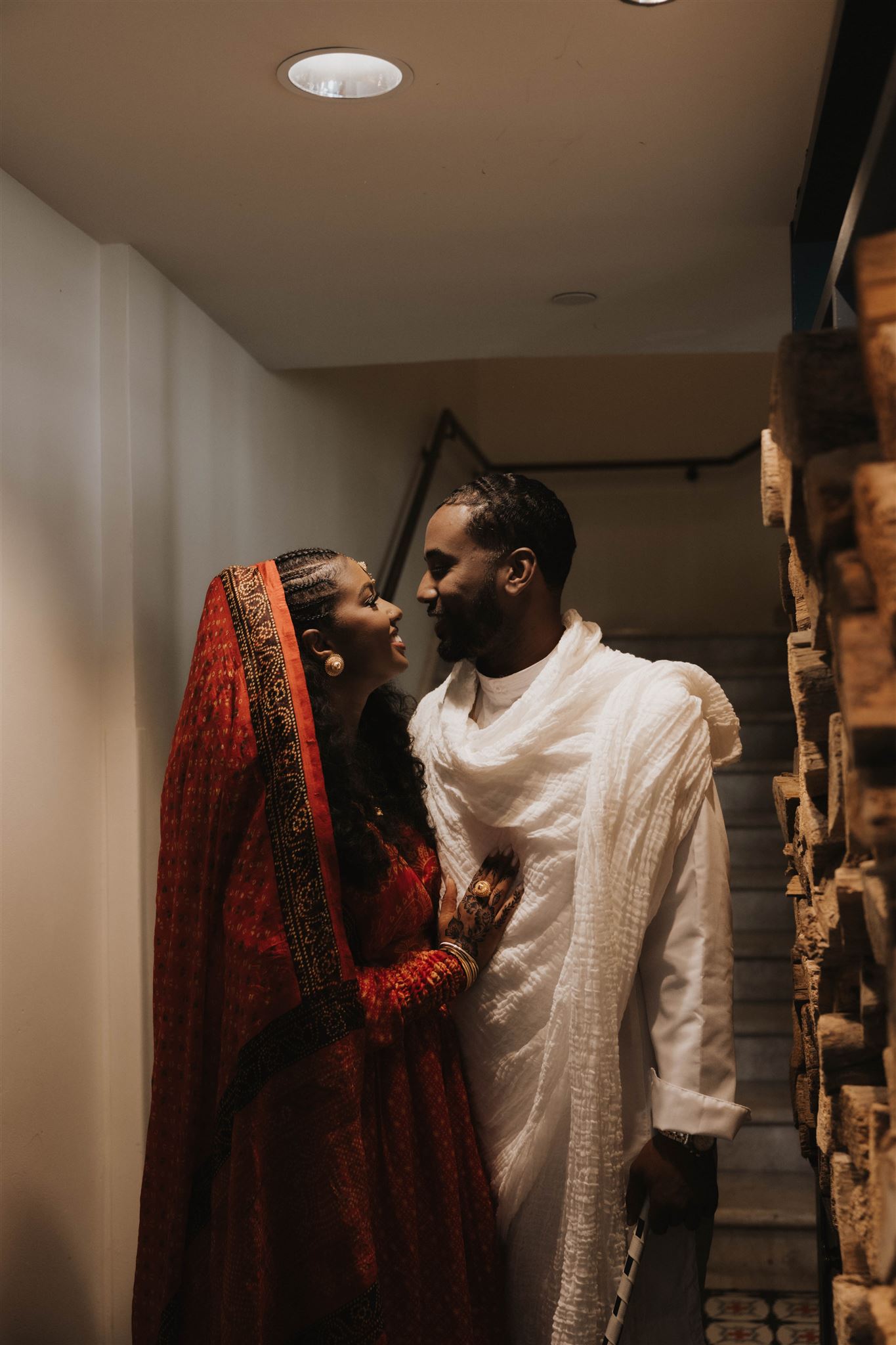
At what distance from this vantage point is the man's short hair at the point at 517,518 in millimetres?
2141

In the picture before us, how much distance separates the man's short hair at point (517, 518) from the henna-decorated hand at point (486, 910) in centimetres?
54

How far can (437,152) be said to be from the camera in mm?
2035

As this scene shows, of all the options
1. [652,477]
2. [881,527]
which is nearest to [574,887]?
[881,527]

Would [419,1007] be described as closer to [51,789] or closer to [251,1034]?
[251,1034]

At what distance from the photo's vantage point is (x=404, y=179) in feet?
7.02

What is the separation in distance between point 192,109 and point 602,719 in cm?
118

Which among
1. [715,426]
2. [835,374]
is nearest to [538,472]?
[715,426]

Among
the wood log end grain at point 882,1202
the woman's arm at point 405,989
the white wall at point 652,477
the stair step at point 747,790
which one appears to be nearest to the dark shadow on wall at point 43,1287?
the woman's arm at point 405,989

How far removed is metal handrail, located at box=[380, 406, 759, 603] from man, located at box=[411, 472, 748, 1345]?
290 centimetres

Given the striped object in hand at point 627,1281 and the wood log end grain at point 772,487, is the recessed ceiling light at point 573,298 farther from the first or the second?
the striped object in hand at point 627,1281

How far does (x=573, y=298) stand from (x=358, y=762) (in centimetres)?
135

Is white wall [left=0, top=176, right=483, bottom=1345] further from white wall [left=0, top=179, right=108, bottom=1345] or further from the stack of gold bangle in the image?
the stack of gold bangle

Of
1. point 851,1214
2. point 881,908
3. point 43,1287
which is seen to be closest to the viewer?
point 881,908

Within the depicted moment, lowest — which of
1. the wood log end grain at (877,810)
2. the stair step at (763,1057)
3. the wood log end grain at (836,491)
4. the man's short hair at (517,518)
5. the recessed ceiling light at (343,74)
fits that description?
the stair step at (763,1057)
